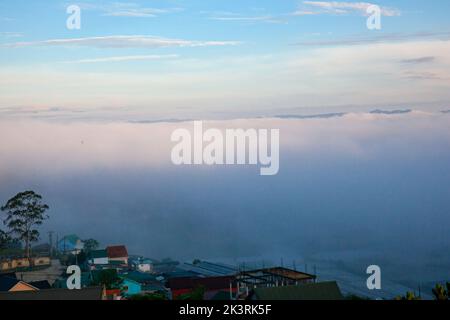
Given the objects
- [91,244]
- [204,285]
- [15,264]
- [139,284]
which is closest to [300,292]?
[204,285]

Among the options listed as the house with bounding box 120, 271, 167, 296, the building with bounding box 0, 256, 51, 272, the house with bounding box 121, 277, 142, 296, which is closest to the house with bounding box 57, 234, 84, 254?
the building with bounding box 0, 256, 51, 272

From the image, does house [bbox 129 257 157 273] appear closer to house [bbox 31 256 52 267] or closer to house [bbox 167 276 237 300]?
house [bbox 31 256 52 267]

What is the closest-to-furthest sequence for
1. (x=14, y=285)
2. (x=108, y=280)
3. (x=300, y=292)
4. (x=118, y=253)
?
(x=300, y=292), (x=14, y=285), (x=108, y=280), (x=118, y=253)

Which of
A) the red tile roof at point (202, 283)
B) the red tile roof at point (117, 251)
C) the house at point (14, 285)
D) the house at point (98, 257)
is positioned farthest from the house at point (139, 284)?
the house at point (14, 285)

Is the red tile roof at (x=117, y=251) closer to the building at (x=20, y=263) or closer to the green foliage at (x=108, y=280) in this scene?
the building at (x=20, y=263)

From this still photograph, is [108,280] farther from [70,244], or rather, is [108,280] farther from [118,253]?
[70,244]
